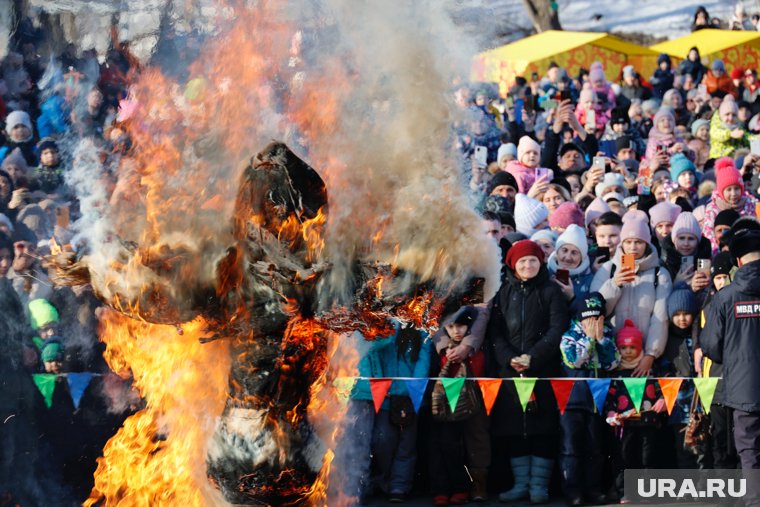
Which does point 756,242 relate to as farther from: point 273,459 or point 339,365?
point 273,459

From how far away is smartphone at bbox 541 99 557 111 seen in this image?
13.1 m

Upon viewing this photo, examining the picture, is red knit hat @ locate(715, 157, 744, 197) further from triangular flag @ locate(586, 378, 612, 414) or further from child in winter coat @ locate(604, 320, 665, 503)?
triangular flag @ locate(586, 378, 612, 414)

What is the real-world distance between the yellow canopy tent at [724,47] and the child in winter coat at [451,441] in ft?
44.6

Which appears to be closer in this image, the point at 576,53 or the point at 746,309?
the point at 746,309

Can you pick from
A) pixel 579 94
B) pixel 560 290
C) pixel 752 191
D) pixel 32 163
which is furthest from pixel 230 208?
pixel 579 94

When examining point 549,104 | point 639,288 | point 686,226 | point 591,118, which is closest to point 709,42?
point 549,104

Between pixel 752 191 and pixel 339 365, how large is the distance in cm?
689

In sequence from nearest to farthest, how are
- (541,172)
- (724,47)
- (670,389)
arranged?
1. (670,389)
2. (541,172)
3. (724,47)

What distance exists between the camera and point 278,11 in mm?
4652

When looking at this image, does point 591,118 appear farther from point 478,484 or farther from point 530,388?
point 478,484

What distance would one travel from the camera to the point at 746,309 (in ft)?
23.4

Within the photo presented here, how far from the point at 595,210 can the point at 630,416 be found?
205 centimetres

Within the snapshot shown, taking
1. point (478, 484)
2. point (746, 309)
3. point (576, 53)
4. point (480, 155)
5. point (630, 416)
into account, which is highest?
point (576, 53)

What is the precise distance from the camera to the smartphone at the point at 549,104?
43.0ft
